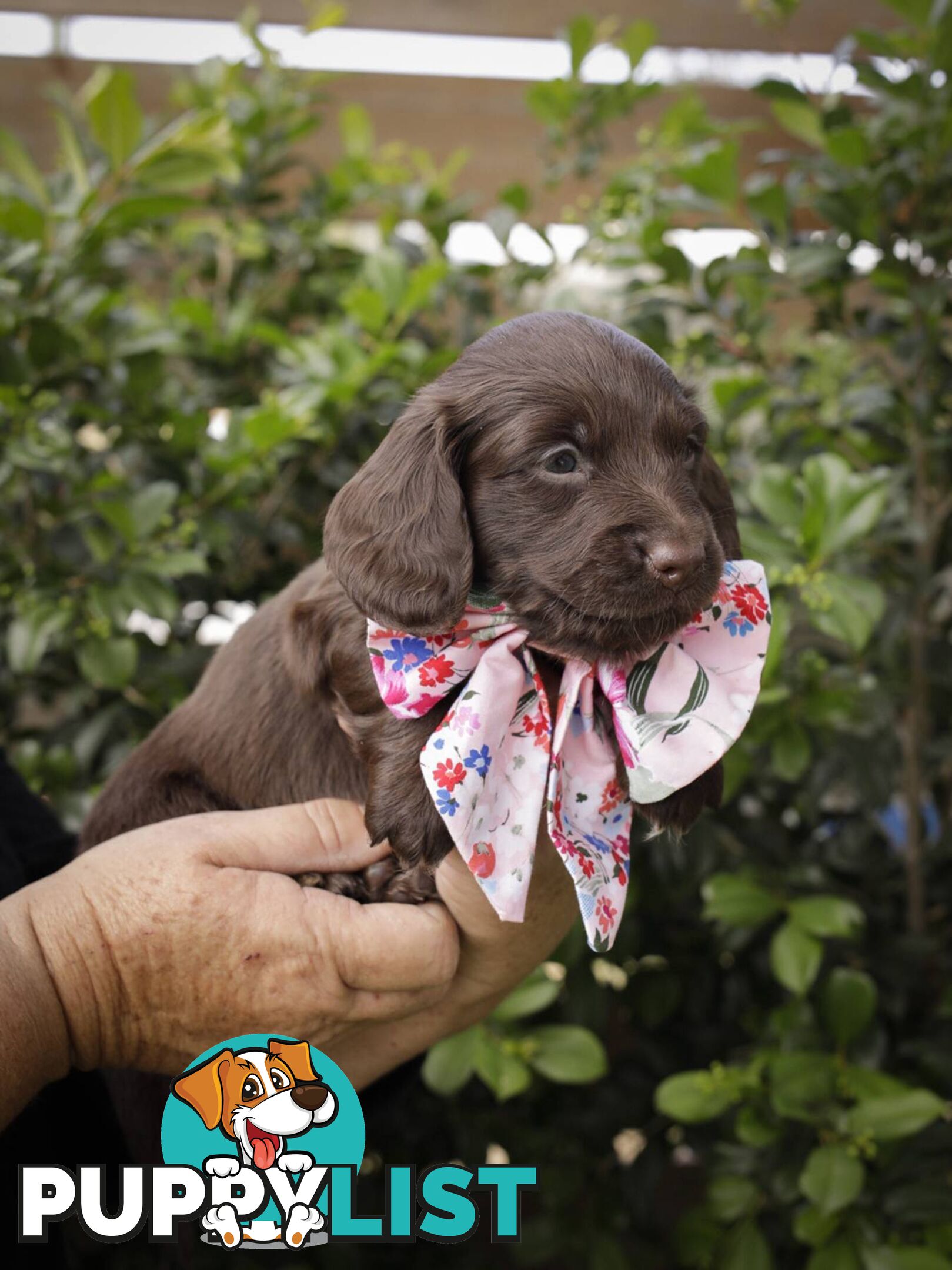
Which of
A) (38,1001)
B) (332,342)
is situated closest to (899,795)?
(332,342)

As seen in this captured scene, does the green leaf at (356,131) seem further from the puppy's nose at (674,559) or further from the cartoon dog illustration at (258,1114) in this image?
the cartoon dog illustration at (258,1114)

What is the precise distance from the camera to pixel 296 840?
1.19m

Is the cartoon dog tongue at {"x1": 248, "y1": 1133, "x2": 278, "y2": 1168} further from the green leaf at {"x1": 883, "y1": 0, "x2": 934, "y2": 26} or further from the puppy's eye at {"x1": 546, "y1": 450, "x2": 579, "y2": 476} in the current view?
the green leaf at {"x1": 883, "y1": 0, "x2": 934, "y2": 26}

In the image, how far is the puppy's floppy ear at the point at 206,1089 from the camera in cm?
102

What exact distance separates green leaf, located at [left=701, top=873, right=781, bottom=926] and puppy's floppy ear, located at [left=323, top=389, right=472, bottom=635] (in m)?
0.92

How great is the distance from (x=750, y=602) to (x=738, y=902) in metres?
0.80

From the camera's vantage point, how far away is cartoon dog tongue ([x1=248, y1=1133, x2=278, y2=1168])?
100 centimetres

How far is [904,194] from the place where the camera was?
6.15 feet

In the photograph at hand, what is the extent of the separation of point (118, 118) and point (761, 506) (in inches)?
45.3

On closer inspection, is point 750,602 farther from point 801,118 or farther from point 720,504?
point 801,118

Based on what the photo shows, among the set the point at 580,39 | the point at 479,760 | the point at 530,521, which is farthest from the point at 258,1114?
the point at 580,39

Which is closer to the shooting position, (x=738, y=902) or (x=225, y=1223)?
(x=225, y=1223)

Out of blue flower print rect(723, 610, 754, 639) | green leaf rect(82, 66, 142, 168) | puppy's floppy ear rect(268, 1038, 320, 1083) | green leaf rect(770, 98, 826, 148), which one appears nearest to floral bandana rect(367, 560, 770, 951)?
blue flower print rect(723, 610, 754, 639)

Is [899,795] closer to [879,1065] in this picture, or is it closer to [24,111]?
[879,1065]
